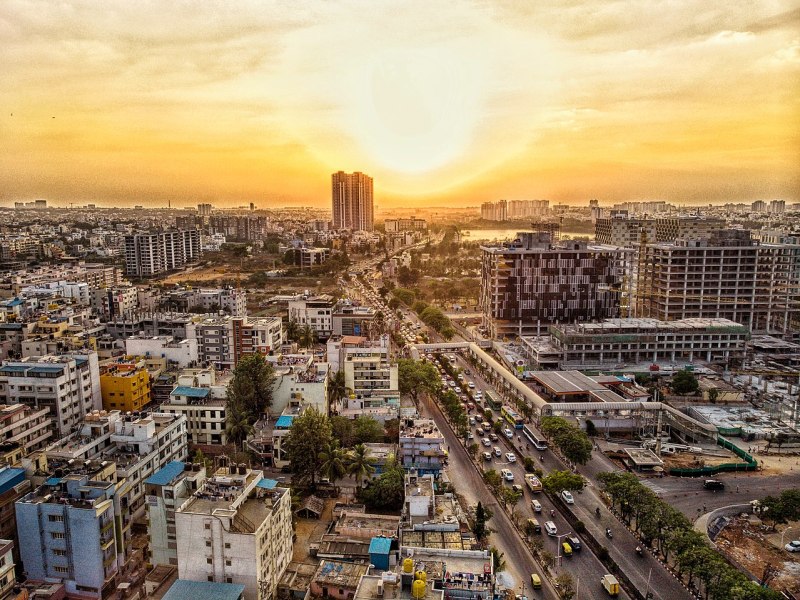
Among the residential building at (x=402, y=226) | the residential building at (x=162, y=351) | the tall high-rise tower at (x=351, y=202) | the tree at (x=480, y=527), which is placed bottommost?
the tree at (x=480, y=527)

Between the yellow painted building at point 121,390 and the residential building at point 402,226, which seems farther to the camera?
the residential building at point 402,226

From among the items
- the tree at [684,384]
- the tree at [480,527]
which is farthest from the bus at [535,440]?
the tree at [684,384]

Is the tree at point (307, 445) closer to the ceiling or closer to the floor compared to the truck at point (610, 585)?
closer to the ceiling

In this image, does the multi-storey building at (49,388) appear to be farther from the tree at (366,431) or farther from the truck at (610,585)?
the truck at (610,585)

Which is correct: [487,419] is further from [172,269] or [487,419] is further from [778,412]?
[172,269]

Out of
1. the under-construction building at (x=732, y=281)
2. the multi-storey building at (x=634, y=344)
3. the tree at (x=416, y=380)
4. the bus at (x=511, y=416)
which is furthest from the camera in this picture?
the under-construction building at (x=732, y=281)

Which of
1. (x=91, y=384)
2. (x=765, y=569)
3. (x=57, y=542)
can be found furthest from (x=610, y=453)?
(x=91, y=384)

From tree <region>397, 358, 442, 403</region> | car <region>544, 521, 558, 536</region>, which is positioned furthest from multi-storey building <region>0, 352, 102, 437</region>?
car <region>544, 521, 558, 536</region>

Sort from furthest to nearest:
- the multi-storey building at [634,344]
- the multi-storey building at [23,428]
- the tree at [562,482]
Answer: the multi-storey building at [634,344] < the tree at [562,482] < the multi-storey building at [23,428]
